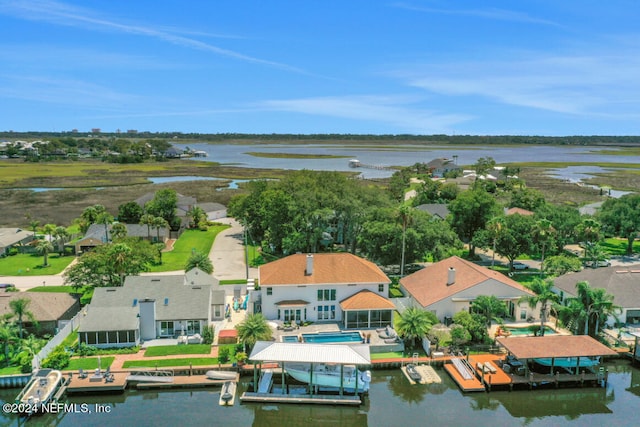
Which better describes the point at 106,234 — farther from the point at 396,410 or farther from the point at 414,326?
the point at 396,410

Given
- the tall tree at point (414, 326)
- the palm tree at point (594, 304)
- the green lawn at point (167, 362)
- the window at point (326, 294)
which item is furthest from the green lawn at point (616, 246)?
the green lawn at point (167, 362)

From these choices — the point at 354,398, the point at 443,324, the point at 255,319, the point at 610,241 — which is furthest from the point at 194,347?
the point at 610,241

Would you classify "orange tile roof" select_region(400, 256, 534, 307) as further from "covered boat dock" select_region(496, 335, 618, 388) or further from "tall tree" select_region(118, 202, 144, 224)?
"tall tree" select_region(118, 202, 144, 224)

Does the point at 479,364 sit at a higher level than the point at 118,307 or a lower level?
lower

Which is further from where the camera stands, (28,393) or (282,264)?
(282,264)

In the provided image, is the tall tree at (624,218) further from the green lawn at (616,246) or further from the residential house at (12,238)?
the residential house at (12,238)

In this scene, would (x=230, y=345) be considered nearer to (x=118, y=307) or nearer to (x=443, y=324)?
(x=118, y=307)
